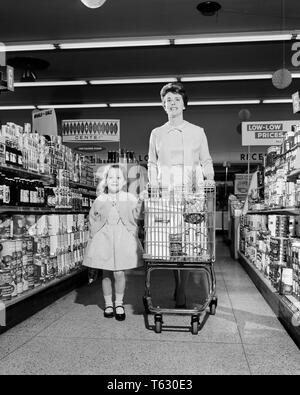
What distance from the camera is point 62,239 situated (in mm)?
5125

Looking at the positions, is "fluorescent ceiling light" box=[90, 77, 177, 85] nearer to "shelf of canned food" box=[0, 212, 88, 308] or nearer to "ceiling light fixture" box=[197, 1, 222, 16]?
"ceiling light fixture" box=[197, 1, 222, 16]

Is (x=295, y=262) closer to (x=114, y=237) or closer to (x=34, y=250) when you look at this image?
(x=114, y=237)

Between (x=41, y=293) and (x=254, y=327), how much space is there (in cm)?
205

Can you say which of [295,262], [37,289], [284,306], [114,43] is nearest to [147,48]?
[114,43]

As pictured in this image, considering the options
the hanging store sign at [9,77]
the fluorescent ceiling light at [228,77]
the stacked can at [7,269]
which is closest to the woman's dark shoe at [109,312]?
the stacked can at [7,269]

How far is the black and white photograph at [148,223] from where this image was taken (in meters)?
3.15

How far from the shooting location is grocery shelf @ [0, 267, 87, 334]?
370cm

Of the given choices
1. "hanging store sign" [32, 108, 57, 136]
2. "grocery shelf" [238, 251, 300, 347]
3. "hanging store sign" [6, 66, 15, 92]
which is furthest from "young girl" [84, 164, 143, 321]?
"hanging store sign" [32, 108, 57, 136]

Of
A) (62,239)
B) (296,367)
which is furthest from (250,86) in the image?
(296,367)

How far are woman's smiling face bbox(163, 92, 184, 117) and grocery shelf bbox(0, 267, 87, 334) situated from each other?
2.13 m

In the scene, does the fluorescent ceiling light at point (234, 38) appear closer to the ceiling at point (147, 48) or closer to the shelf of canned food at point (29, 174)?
the ceiling at point (147, 48)

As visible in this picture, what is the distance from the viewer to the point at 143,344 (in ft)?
10.8

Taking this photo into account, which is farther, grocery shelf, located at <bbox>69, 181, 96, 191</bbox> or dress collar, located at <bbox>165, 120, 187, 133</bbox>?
grocery shelf, located at <bbox>69, 181, 96, 191</bbox>

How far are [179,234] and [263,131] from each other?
5.02 m
